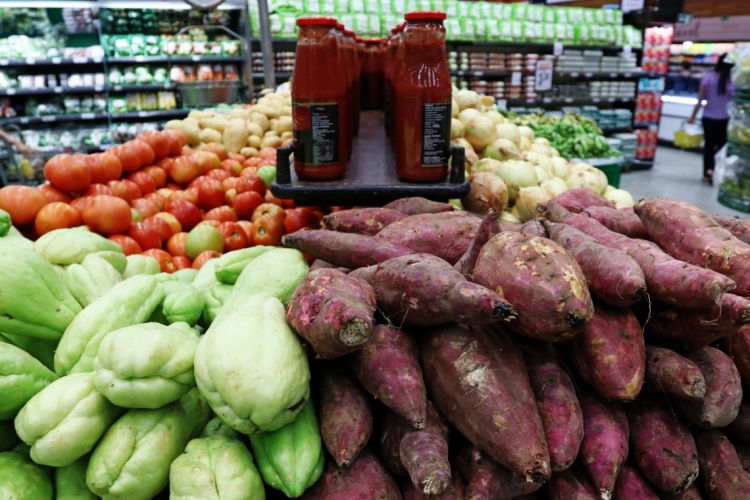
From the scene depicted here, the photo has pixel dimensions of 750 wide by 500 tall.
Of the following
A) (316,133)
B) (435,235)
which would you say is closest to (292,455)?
(435,235)

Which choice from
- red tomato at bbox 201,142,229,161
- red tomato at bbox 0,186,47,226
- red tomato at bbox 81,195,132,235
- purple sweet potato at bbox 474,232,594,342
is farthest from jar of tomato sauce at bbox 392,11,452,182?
red tomato at bbox 201,142,229,161

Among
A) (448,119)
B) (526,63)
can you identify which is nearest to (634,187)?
(526,63)

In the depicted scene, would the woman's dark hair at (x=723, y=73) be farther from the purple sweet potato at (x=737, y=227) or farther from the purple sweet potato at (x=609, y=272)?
the purple sweet potato at (x=609, y=272)

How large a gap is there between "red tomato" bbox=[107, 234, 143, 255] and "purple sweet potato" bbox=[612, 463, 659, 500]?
5.54ft

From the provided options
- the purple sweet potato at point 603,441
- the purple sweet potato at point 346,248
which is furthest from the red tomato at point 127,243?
the purple sweet potato at point 603,441

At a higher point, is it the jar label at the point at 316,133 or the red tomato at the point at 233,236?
the jar label at the point at 316,133

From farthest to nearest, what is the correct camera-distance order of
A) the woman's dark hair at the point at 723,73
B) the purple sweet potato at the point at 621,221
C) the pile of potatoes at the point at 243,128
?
1. the woman's dark hair at the point at 723,73
2. the pile of potatoes at the point at 243,128
3. the purple sweet potato at the point at 621,221

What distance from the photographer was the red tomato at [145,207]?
2287 mm

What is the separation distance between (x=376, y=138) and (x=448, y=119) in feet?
2.94

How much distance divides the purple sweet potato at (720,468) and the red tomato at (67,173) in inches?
85.5

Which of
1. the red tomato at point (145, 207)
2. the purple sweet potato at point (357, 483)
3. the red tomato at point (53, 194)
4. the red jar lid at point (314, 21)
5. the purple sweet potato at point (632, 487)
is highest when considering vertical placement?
the red jar lid at point (314, 21)

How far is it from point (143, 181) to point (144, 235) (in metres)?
0.52

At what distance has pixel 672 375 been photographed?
0.95 m

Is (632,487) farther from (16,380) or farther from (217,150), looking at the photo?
(217,150)
